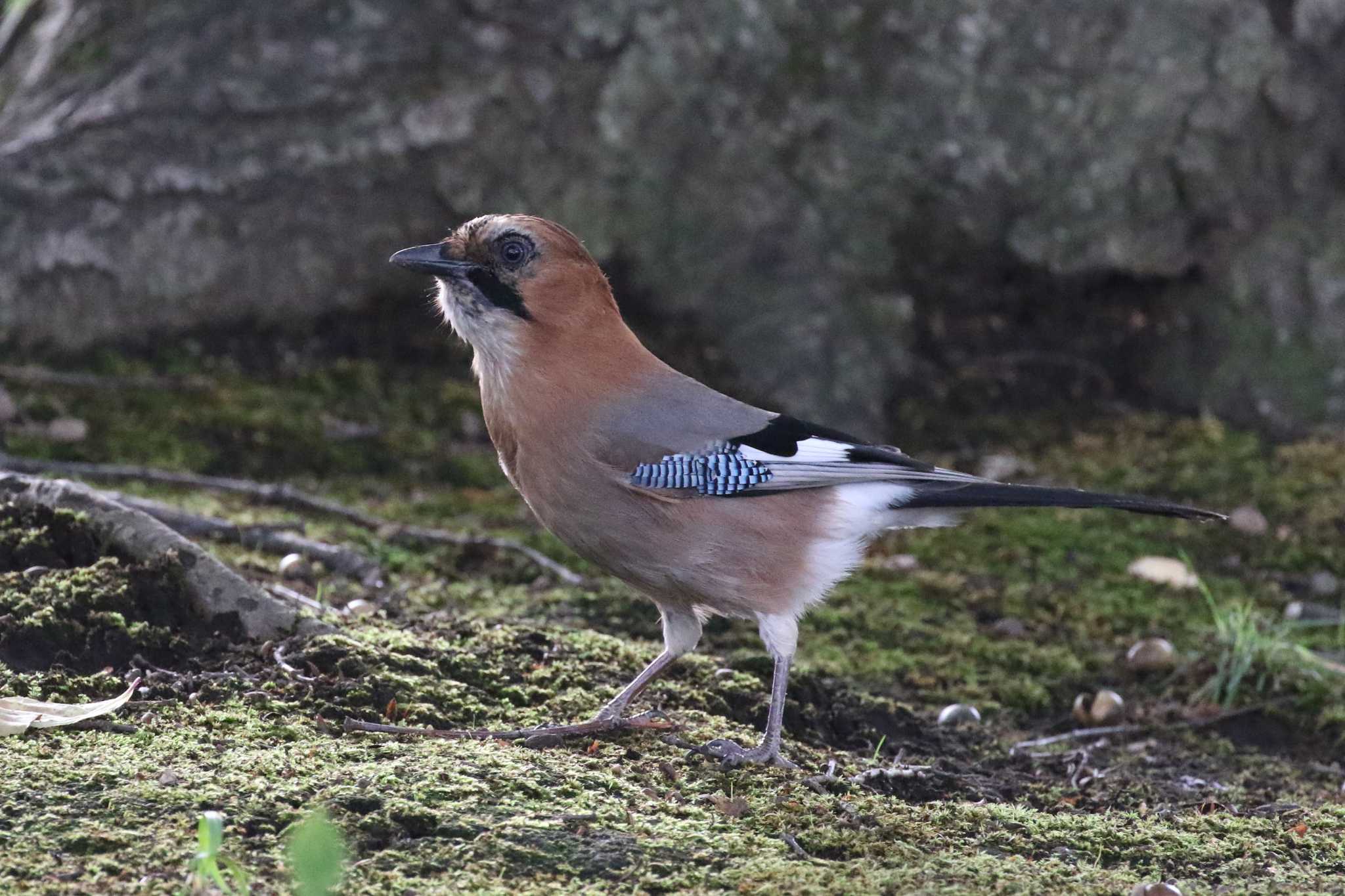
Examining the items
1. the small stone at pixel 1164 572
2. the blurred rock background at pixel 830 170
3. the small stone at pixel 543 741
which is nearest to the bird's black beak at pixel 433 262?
the small stone at pixel 543 741

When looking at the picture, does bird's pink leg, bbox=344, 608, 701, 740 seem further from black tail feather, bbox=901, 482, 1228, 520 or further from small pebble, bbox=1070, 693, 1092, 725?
small pebble, bbox=1070, 693, 1092, 725

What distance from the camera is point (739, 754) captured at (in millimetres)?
3477

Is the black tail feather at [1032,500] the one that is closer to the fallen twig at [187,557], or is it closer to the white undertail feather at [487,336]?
the white undertail feather at [487,336]

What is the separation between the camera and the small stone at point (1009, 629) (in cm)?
516

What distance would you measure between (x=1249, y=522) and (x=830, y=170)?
237 cm

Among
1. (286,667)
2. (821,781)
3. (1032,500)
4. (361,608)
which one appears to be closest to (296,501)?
(361,608)

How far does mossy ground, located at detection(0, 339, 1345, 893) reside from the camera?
9.13ft

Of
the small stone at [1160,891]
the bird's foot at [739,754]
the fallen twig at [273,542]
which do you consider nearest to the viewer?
the small stone at [1160,891]

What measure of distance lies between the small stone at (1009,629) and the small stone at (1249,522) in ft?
4.28

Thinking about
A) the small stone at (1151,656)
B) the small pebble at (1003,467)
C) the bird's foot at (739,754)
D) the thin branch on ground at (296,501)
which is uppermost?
the small pebble at (1003,467)

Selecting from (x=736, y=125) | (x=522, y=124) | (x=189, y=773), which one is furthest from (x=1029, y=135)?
(x=189, y=773)

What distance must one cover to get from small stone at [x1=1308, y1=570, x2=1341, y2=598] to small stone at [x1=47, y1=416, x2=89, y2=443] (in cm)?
462

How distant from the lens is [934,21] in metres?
6.91

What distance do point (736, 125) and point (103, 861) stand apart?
496cm
